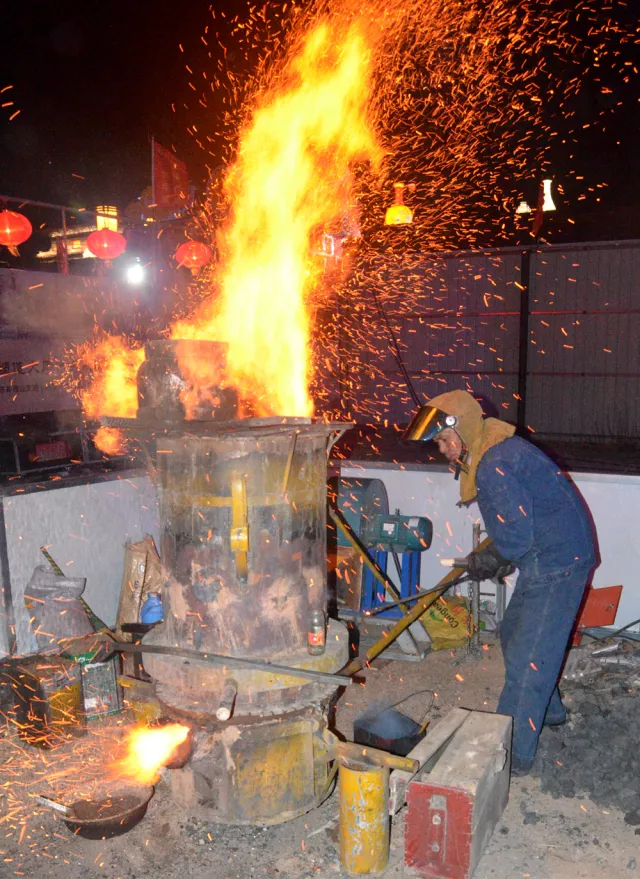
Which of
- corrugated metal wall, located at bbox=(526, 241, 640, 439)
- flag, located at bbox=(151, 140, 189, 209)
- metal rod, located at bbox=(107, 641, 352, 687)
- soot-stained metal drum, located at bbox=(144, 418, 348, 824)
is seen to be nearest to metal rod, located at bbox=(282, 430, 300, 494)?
soot-stained metal drum, located at bbox=(144, 418, 348, 824)

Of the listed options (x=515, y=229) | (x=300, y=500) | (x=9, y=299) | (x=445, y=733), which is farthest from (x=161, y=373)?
(x=515, y=229)

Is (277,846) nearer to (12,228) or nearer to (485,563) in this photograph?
(485,563)

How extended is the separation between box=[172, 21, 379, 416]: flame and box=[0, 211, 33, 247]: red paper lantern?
10.4 ft

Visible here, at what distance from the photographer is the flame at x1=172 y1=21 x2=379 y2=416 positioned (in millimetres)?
6543

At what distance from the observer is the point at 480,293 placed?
1590cm

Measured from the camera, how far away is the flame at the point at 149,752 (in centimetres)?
363

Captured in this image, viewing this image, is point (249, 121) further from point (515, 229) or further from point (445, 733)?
point (515, 229)

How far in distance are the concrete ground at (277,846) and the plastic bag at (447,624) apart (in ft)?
6.54

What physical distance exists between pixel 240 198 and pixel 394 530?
3.74 meters

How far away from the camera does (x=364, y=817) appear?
317 cm

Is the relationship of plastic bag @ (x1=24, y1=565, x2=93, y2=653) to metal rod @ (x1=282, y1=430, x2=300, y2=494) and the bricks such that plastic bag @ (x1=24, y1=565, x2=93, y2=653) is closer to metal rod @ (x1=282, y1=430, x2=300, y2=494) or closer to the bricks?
metal rod @ (x1=282, y1=430, x2=300, y2=494)

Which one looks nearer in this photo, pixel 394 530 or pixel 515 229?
pixel 394 530

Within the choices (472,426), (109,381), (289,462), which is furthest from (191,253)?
(289,462)

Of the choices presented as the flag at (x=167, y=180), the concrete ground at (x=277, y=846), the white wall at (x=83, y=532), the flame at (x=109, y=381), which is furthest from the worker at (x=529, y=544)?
the flag at (x=167, y=180)
